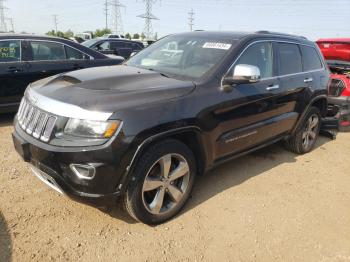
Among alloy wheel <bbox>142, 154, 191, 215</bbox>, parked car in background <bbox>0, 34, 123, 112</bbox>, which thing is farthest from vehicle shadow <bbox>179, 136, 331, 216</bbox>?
parked car in background <bbox>0, 34, 123, 112</bbox>

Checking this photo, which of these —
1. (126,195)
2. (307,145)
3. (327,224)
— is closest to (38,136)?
(126,195)

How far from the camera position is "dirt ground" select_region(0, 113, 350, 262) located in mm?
2771

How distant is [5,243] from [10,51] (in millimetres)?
4097

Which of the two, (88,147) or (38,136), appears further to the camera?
(38,136)

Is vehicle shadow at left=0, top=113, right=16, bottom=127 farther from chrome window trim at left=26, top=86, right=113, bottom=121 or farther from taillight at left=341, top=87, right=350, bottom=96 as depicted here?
taillight at left=341, top=87, right=350, bottom=96

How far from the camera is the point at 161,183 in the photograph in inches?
117

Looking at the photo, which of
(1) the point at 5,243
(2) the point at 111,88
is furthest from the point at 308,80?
(1) the point at 5,243

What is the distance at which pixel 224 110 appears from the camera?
132 inches

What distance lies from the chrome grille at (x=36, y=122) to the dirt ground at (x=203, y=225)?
86 cm

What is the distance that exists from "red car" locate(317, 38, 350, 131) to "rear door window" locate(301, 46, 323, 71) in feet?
4.04

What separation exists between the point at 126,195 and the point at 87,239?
0.54 meters

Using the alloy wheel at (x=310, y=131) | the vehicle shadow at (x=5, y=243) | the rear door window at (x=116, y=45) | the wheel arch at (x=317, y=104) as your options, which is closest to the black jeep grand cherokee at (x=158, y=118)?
the wheel arch at (x=317, y=104)

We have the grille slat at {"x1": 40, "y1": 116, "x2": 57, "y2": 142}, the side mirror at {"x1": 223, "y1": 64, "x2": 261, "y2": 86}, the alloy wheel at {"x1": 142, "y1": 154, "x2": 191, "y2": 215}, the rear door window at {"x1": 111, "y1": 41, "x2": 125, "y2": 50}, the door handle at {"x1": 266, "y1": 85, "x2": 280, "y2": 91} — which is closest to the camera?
the grille slat at {"x1": 40, "y1": 116, "x2": 57, "y2": 142}

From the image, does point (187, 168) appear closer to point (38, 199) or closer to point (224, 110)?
point (224, 110)
